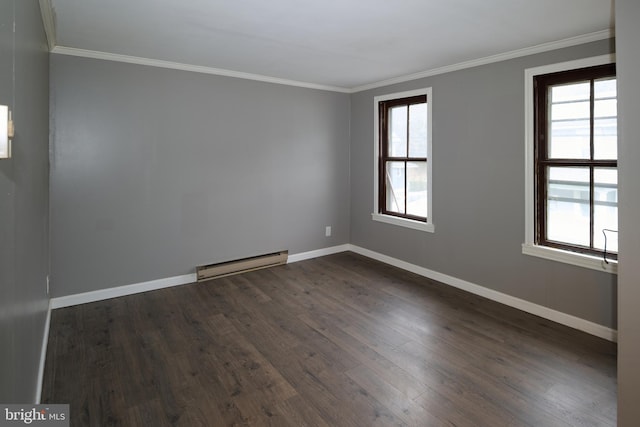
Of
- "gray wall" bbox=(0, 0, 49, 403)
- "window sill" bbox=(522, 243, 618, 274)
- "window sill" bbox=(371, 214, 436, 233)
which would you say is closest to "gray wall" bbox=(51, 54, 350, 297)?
"window sill" bbox=(371, 214, 436, 233)

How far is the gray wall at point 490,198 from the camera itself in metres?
3.11

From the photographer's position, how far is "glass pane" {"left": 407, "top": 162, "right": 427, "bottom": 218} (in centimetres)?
453

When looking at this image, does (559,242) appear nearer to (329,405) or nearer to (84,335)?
(329,405)

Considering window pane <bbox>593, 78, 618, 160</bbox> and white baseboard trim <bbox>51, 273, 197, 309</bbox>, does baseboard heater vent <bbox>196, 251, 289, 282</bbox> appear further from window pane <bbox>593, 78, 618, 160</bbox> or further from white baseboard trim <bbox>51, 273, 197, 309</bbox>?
window pane <bbox>593, 78, 618, 160</bbox>

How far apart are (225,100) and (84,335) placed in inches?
108

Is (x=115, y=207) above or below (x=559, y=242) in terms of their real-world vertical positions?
above

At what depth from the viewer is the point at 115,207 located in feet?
12.1

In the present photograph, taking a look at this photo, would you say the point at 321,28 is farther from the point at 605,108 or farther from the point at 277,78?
the point at 605,108

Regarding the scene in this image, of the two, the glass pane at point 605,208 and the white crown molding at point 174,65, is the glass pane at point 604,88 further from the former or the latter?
the white crown molding at point 174,65

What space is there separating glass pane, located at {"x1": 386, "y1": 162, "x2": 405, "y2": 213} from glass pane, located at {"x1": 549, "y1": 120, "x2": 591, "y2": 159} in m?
1.82

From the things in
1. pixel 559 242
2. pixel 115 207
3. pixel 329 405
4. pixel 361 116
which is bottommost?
pixel 329 405

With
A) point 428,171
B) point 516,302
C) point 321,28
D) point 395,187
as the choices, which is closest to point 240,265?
point 395,187

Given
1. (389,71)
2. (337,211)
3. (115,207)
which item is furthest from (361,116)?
(115,207)

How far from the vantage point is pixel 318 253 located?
5.31m
